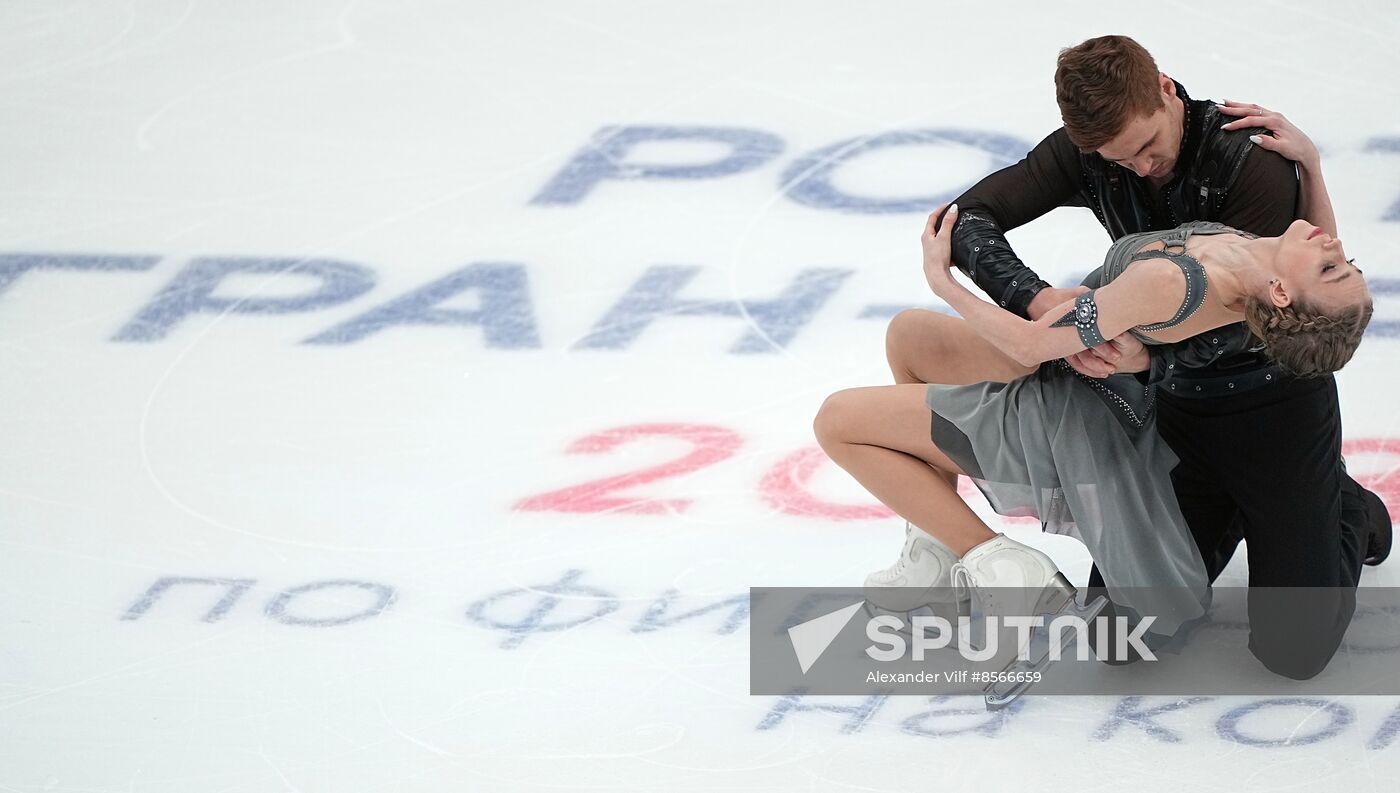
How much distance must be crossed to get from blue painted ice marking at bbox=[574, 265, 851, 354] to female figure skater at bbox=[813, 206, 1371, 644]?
52.9 inches

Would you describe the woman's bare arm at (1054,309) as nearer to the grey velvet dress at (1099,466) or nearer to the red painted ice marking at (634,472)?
the grey velvet dress at (1099,466)

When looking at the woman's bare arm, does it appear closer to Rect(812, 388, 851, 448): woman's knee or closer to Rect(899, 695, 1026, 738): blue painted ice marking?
Rect(812, 388, 851, 448): woman's knee

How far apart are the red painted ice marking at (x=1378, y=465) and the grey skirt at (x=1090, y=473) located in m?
0.88

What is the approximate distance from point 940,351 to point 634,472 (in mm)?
994

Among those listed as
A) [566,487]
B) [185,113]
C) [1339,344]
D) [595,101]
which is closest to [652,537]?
[566,487]

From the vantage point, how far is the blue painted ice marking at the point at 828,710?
8.89 ft

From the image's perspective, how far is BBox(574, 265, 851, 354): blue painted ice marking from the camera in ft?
13.8

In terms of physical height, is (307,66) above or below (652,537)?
above

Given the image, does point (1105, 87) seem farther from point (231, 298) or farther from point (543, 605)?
point (231, 298)

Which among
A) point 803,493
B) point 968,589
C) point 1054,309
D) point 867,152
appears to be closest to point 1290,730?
point 968,589

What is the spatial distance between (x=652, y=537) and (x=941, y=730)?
3.15 ft

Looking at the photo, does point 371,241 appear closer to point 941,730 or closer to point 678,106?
point 678,106

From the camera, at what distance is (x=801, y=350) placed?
4148 millimetres

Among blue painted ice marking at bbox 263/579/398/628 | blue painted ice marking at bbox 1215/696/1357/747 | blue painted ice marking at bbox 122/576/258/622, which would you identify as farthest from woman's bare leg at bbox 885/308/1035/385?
blue painted ice marking at bbox 122/576/258/622
